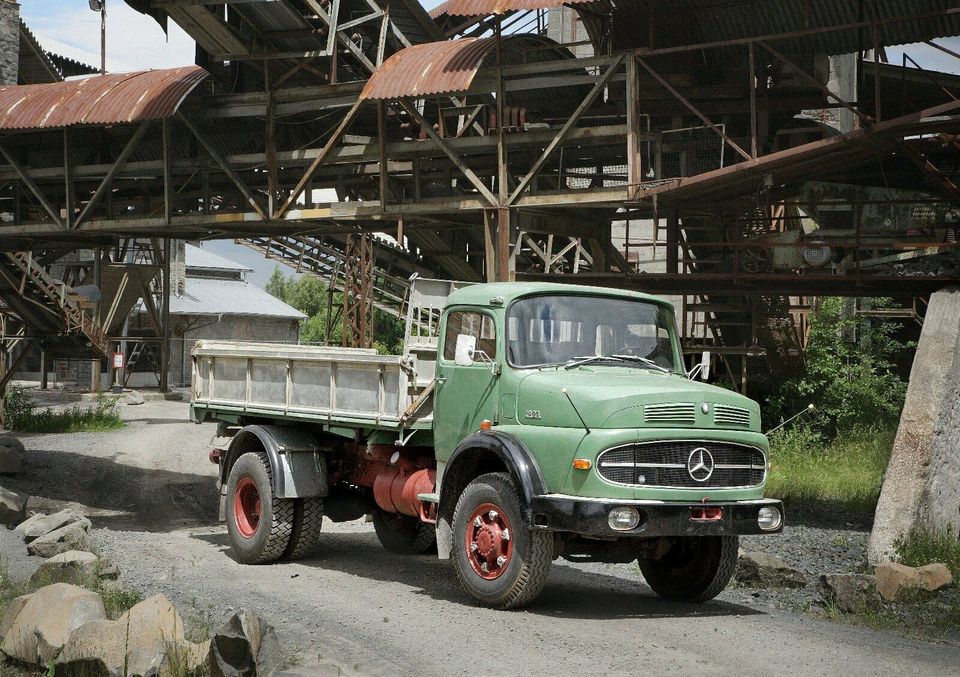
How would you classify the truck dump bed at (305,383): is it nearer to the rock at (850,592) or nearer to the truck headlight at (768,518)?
the truck headlight at (768,518)

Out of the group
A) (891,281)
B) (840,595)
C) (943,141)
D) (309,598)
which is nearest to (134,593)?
(309,598)

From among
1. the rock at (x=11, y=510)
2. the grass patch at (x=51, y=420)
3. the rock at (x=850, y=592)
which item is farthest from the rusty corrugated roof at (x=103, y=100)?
the grass patch at (x=51, y=420)

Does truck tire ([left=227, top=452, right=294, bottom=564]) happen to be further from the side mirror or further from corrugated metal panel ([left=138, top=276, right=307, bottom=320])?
corrugated metal panel ([left=138, top=276, right=307, bottom=320])

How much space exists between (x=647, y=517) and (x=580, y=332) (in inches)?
71.7

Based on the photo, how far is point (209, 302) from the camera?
52250 millimetres

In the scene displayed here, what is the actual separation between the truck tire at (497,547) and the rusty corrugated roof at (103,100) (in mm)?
10421

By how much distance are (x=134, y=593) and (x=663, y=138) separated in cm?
1119

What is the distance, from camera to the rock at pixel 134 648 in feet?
23.4

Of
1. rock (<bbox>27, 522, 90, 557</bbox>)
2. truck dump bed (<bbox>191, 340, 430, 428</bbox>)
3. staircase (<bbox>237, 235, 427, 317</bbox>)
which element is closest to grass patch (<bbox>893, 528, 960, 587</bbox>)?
truck dump bed (<bbox>191, 340, 430, 428</bbox>)

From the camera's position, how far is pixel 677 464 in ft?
28.2

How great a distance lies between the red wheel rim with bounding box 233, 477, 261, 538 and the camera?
39.8ft

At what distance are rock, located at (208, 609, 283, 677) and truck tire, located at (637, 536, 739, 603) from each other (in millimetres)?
4007

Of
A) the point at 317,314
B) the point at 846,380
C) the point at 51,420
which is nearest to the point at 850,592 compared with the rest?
the point at 846,380

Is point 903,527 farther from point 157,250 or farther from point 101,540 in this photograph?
point 157,250
